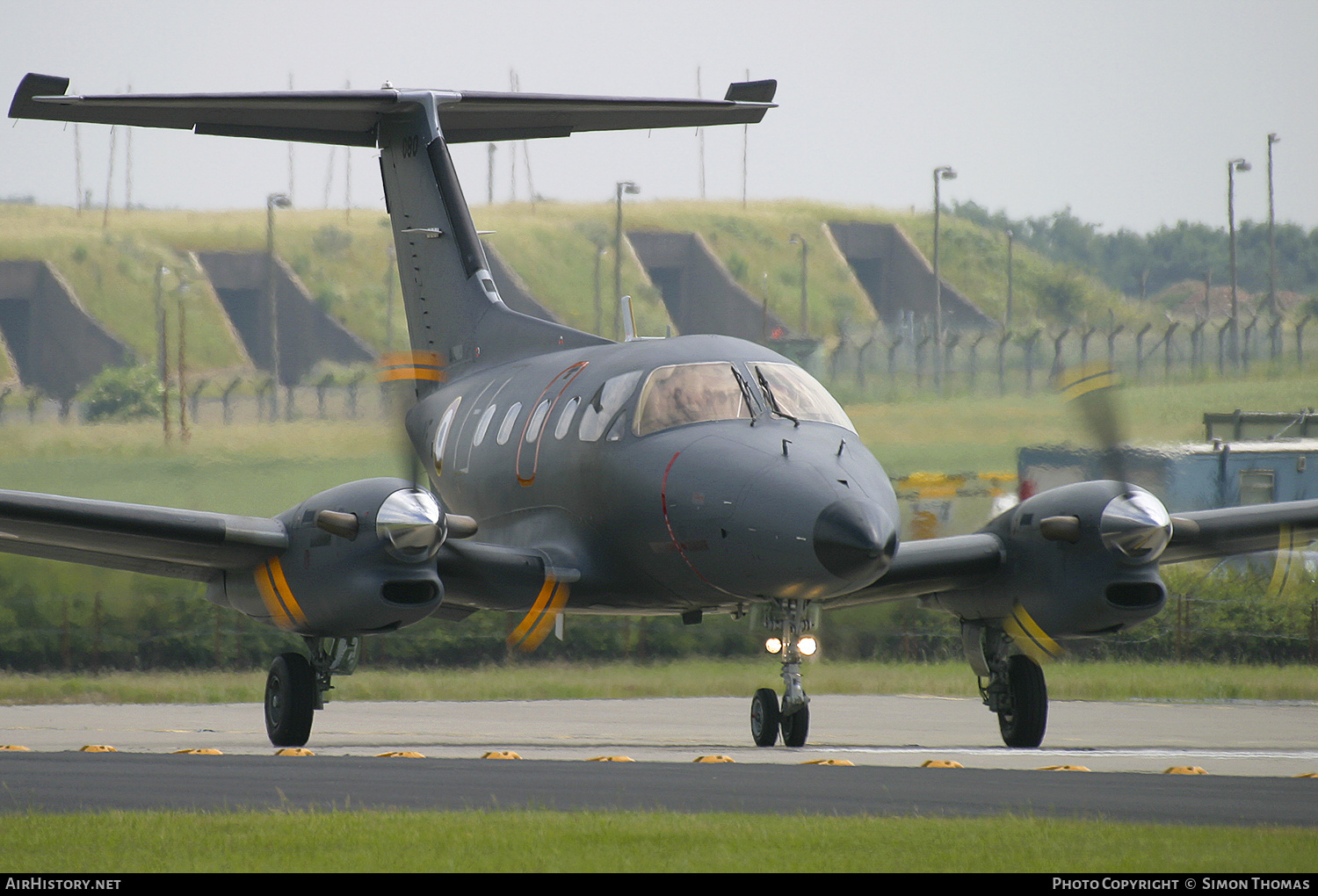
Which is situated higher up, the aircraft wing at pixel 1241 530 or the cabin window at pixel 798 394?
the cabin window at pixel 798 394

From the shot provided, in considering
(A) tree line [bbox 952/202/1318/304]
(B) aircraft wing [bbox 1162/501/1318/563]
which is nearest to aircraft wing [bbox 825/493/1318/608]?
(B) aircraft wing [bbox 1162/501/1318/563]

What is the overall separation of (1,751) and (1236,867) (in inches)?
419

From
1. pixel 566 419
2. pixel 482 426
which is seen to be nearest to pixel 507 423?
pixel 482 426

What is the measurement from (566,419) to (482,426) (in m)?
2.31

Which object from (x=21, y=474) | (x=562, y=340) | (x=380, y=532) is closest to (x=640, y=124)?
(x=562, y=340)

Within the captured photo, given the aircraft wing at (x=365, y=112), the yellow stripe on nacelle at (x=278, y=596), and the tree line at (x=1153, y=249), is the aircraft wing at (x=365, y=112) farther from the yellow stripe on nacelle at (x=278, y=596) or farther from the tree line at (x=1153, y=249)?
the tree line at (x=1153, y=249)

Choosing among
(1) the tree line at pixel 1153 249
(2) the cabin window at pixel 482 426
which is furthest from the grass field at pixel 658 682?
(1) the tree line at pixel 1153 249

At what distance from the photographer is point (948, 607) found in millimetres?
17328

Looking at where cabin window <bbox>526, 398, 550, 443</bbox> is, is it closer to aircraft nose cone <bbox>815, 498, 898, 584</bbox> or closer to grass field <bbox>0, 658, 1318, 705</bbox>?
aircraft nose cone <bbox>815, 498, 898, 584</bbox>

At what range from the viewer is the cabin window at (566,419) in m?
15.9

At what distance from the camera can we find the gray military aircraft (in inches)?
549

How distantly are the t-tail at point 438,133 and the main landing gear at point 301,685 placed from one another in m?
4.54

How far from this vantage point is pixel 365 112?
67.9ft

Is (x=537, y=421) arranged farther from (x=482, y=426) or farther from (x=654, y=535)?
(x=654, y=535)
